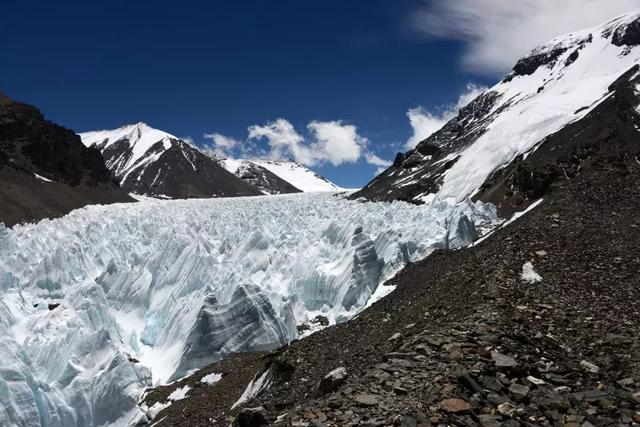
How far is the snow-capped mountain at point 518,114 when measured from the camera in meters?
66.8

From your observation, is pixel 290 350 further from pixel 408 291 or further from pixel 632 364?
pixel 632 364

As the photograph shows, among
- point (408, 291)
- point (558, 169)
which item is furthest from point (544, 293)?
point (558, 169)

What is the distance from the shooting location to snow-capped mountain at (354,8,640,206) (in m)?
66.8

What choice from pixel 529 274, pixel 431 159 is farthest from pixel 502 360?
pixel 431 159

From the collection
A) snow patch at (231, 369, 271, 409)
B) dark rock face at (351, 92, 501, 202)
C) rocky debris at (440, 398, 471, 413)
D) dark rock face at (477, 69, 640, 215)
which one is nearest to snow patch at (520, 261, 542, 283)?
rocky debris at (440, 398, 471, 413)

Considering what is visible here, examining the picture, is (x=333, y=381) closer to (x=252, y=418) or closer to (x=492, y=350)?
(x=252, y=418)

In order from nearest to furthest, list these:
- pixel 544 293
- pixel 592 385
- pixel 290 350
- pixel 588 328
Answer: pixel 592 385, pixel 588 328, pixel 544 293, pixel 290 350

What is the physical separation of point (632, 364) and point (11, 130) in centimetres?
11366

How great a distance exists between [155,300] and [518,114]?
2994 inches

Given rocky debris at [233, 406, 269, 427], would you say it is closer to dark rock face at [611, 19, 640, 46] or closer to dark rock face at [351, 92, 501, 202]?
dark rock face at [351, 92, 501, 202]

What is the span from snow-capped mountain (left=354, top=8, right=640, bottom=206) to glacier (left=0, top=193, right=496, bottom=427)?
4005cm

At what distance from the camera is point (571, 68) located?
117188mm

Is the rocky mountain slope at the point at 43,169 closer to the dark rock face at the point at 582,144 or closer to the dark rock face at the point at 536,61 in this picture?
the dark rock face at the point at 582,144

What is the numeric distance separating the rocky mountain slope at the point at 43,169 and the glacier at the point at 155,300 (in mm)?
49763
